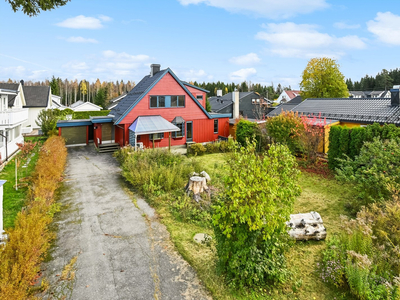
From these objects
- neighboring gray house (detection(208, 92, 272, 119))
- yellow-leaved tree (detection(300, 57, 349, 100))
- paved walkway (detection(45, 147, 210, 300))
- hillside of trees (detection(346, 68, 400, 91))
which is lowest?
paved walkway (detection(45, 147, 210, 300))

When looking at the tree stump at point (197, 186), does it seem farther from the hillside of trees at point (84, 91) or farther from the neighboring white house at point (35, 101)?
the hillside of trees at point (84, 91)

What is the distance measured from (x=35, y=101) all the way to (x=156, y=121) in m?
24.9

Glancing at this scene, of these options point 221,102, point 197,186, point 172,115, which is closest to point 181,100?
point 172,115

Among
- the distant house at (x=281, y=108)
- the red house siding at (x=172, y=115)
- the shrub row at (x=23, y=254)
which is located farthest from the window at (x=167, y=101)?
the shrub row at (x=23, y=254)

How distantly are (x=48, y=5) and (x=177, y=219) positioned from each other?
315 inches

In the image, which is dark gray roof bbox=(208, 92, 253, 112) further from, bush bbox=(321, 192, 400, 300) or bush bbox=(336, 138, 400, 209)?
bush bbox=(321, 192, 400, 300)

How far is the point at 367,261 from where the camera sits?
15.6 ft

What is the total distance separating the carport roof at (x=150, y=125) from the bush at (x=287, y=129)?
7594 millimetres

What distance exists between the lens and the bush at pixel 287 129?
16.2 meters

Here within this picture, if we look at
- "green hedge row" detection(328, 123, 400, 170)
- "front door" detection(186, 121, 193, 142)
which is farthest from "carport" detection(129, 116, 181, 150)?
"green hedge row" detection(328, 123, 400, 170)

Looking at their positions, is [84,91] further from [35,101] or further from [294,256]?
[294,256]

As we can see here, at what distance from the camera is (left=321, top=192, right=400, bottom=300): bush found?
4.87 metres

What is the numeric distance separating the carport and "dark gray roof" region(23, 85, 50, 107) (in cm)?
2232

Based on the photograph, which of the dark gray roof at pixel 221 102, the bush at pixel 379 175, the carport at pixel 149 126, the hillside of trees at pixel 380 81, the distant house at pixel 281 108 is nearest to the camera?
the bush at pixel 379 175
